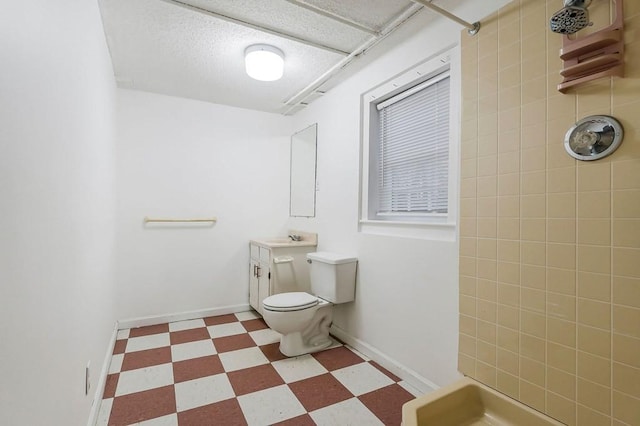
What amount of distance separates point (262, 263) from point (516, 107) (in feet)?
7.75

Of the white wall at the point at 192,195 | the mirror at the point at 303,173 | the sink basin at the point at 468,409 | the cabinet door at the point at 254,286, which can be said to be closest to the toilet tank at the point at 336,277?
the mirror at the point at 303,173

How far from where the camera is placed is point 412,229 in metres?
1.90

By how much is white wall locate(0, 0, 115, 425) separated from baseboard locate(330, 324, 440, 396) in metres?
1.67

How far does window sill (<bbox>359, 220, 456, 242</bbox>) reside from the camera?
5.47 ft

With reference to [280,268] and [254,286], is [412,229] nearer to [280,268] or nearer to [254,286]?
[280,268]

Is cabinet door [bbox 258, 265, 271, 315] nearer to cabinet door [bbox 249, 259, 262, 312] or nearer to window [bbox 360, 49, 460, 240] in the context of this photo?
cabinet door [bbox 249, 259, 262, 312]

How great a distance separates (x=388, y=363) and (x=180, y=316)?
6.80ft

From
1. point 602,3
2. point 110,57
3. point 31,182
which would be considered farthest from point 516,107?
point 110,57

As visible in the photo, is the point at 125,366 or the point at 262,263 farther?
the point at 262,263

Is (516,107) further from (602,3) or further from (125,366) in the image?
(125,366)

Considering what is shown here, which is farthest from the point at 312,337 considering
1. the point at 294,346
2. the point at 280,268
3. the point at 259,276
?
the point at 259,276

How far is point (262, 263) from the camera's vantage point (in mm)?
2928

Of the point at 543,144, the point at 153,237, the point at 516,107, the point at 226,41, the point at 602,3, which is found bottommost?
the point at 153,237

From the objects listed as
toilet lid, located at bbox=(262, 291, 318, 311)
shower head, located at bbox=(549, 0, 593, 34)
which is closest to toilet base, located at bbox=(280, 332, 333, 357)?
toilet lid, located at bbox=(262, 291, 318, 311)
